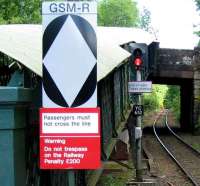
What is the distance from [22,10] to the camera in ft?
111

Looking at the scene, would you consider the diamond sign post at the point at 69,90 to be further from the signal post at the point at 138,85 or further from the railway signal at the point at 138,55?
the signal post at the point at 138,85

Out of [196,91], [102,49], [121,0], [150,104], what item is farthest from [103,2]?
[102,49]

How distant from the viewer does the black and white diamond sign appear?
4.06 m

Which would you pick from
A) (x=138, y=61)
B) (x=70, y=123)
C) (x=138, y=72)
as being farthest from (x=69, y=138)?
(x=138, y=72)

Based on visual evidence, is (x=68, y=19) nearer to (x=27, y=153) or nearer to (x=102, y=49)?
(x=27, y=153)

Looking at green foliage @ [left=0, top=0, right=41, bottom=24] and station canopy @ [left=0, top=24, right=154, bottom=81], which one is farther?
green foliage @ [left=0, top=0, right=41, bottom=24]

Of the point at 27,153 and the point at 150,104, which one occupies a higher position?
the point at 27,153

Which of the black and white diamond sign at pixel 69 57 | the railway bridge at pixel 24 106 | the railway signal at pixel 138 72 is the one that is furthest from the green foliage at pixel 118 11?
the black and white diamond sign at pixel 69 57

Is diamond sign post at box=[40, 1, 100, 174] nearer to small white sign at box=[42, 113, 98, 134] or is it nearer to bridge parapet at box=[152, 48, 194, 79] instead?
small white sign at box=[42, 113, 98, 134]

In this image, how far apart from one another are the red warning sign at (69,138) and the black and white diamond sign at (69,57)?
6 cm

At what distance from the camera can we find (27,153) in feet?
14.0

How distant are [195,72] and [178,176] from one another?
63.8 ft

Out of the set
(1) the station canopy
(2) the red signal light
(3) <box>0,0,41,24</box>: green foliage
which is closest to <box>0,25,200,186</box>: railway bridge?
(1) the station canopy

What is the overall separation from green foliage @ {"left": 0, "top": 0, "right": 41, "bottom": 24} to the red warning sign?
2808 centimetres
